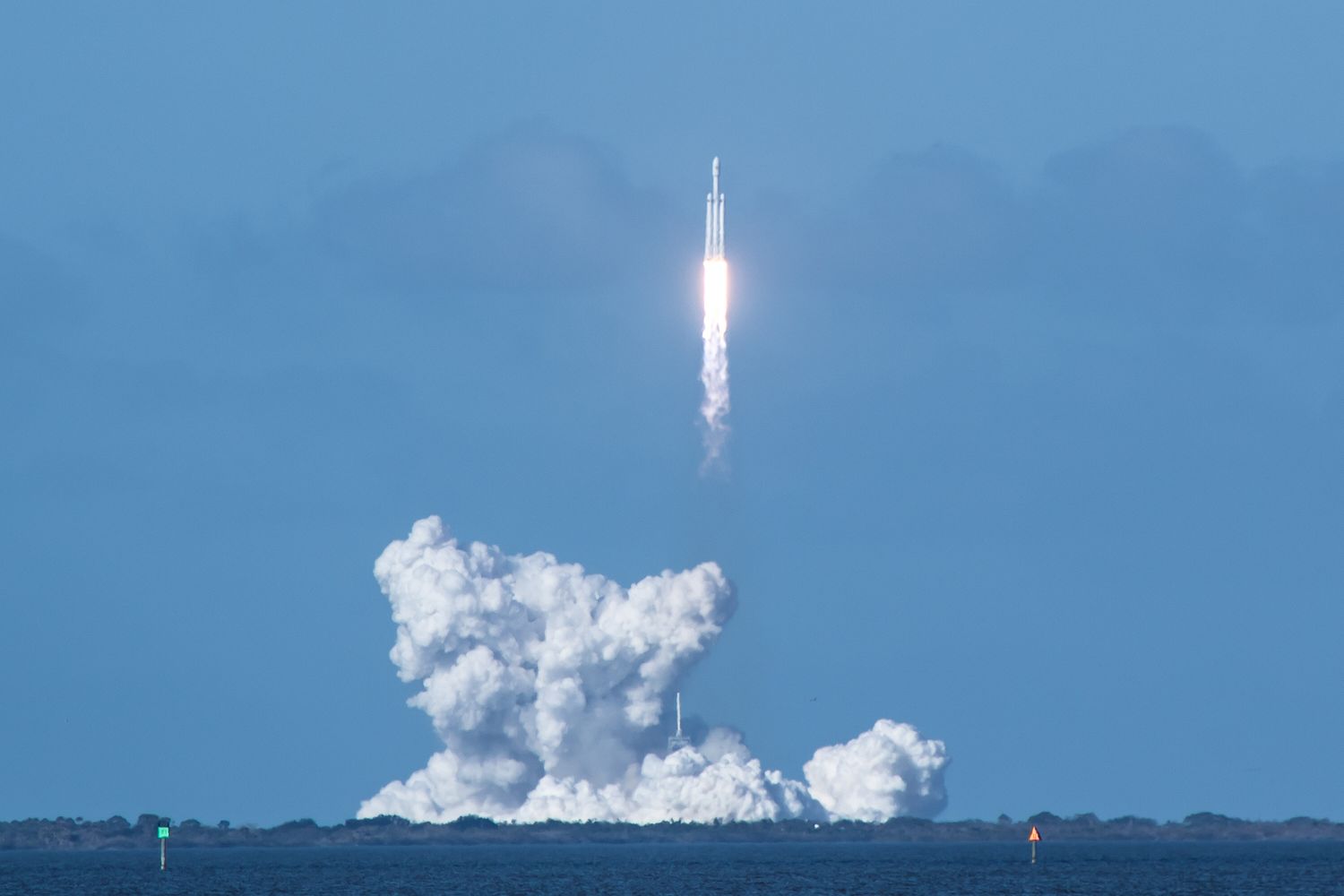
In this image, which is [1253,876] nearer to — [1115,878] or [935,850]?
[1115,878]

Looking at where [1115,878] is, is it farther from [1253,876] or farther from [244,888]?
[244,888]

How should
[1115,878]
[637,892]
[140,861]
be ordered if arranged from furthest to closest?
1. [140,861]
2. [1115,878]
3. [637,892]

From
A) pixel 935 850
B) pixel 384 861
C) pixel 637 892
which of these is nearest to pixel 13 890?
pixel 637 892

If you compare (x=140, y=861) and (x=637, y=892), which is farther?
(x=140, y=861)

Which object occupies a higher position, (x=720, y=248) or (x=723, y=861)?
(x=720, y=248)

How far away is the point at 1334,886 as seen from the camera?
104812mm

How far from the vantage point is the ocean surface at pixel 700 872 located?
4097 inches

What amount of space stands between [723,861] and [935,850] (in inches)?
1805

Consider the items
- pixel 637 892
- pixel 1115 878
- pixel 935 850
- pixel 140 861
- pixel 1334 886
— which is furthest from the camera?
pixel 935 850

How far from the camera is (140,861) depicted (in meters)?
164

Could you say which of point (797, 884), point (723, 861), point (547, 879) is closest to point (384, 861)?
point (723, 861)

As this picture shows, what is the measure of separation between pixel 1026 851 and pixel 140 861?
58.5 metres

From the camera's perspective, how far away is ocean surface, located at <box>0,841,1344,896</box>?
10406cm

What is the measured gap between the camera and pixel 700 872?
11875 cm
